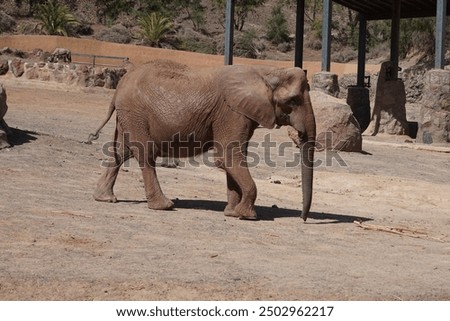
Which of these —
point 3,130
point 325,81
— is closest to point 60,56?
point 325,81

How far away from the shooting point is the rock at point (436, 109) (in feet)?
70.3

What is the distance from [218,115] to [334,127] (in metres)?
8.46

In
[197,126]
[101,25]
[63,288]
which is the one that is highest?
[101,25]

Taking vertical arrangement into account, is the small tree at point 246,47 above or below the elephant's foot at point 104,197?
above

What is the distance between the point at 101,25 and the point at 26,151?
41.0 metres

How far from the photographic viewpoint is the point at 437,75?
21.4 metres

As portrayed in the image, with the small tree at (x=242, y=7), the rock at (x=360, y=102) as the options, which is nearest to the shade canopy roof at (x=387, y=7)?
the rock at (x=360, y=102)

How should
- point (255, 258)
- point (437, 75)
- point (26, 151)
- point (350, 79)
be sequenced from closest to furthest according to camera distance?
point (255, 258) < point (26, 151) < point (437, 75) < point (350, 79)

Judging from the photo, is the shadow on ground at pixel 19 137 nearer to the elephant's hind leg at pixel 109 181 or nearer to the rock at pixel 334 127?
the elephant's hind leg at pixel 109 181

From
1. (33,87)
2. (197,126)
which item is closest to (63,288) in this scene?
(197,126)

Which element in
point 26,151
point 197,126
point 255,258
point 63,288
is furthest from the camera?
point 26,151

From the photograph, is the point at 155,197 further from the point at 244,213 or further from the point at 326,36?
the point at 326,36

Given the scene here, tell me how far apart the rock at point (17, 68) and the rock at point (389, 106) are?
11.7 m
